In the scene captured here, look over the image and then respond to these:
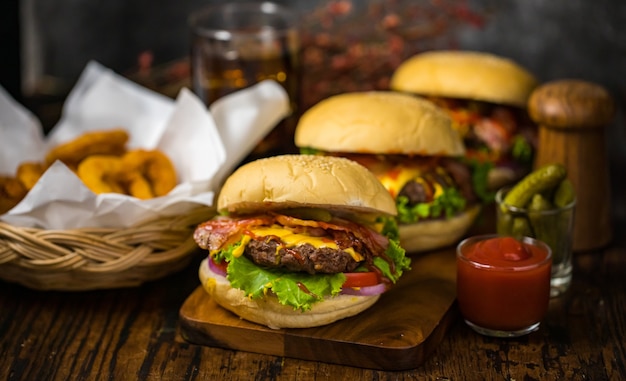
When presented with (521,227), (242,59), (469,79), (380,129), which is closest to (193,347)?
(380,129)

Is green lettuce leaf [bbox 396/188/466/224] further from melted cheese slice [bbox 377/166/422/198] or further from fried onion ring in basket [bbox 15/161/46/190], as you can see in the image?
fried onion ring in basket [bbox 15/161/46/190]

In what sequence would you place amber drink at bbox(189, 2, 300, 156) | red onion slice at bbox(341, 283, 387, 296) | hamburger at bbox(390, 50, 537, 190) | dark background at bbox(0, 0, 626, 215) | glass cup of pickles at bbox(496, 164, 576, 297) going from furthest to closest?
dark background at bbox(0, 0, 626, 215)
amber drink at bbox(189, 2, 300, 156)
hamburger at bbox(390, 50, 537, 190)
glass cup of pickles at bbox(496, 164, 576, 297)
red onion slice at bbox(341, 283, 387, 296)

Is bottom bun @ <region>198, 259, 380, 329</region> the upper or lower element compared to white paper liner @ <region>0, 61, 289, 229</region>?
lower

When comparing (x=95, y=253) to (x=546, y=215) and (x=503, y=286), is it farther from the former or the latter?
(x=546, y=215)

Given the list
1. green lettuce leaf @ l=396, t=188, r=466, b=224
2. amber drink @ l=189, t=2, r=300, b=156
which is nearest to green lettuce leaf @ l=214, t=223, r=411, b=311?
green lettuce leaf @ l=396, t=188, r=466, b=224

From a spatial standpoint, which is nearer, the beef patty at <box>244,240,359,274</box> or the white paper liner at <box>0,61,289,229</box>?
the beef patty at <box>244,240,359,274</box>

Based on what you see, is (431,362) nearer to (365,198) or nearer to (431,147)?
(365,198)

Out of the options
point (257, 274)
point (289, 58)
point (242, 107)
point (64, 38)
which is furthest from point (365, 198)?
point (64, 38)

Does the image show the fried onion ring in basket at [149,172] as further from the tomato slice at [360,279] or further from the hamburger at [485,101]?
the hamburger at [485,101]
